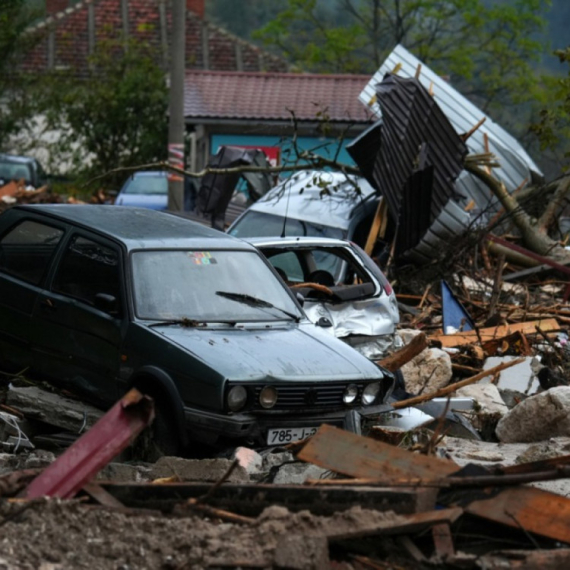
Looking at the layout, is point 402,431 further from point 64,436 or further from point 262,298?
point 64,436

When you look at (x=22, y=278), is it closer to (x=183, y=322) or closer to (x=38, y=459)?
(x=183, y=322)

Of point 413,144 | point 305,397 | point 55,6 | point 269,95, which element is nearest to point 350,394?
point 305,397

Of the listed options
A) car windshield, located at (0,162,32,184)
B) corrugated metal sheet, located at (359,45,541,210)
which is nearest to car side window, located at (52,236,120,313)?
corrugated metal sheet, located at (359,45,541,210)

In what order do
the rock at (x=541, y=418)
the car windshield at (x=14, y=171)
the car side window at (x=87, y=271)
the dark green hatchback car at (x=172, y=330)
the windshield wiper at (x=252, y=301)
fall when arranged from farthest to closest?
1. the car windshield at (x=14, y=171)
2. the rock at (x=541, y=418)
3. the windshield wiper at (x=252, y=301)
4. the car side window at (x=87, y=271)
5. the dark green hatchback car at (x=172, y=330)

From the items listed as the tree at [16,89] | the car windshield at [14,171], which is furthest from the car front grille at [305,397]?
the car windshield at [14,171]

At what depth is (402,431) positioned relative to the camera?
311 inches

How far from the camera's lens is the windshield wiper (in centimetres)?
861

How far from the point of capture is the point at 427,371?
10.5 metres

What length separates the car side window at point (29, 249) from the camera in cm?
907

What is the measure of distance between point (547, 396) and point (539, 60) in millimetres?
41172

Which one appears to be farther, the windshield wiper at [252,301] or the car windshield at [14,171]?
the car windshield at [14,171]

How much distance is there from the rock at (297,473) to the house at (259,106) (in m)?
22.9

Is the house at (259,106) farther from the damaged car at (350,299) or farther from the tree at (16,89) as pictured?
the damaged car at (350,299)

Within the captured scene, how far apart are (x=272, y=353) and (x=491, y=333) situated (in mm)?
5118
